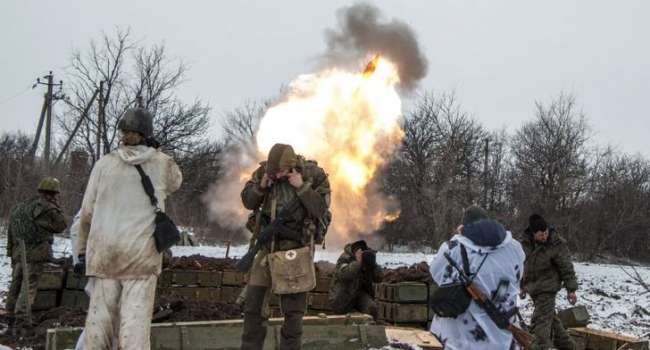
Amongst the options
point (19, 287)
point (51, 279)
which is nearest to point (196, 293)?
point (51, 279)

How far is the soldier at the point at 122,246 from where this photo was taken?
4453 mm

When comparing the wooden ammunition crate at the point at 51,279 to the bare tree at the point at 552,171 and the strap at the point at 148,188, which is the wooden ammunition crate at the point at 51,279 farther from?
the bare tree at the point at 552,171

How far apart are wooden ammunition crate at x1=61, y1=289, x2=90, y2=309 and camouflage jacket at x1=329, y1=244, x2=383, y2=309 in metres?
4.18

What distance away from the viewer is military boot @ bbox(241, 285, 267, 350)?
5.53 m

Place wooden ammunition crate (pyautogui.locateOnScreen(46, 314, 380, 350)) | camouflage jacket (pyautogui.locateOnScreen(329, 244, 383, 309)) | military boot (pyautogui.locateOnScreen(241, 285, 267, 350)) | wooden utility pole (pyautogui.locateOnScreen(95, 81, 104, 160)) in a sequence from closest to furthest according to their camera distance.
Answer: military boot (pyautogui.locateOnScreen(241, 285, 267, 350)), wooden ammunition crate (pyautogui.locateOnScreen(46, 314, 380, 350)), camouflage jacket (pyautogui.locateOnScreen(329, 244, 383, 309)), wooden utility pole (pyautogui.locateOnScreen(95, 81, 104, 160))

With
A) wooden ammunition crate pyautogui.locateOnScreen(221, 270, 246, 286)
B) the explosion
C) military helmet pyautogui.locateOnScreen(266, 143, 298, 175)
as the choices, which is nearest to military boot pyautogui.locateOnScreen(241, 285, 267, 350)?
military helmet pyautogui.locateOnScreen(266, 143, 298, 175)

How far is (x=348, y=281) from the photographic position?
959cm

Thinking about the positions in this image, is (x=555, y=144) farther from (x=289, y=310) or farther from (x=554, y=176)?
(x=289, y=310)

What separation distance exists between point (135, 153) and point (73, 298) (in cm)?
679

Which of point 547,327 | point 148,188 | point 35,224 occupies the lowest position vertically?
point 547,327

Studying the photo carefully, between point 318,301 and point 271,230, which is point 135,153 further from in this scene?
point 318,301

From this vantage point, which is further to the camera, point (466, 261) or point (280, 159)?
point (280, 159)

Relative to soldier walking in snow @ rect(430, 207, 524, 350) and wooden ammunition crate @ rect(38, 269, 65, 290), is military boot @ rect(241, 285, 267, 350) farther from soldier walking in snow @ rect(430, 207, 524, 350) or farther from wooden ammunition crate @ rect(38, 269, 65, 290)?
wooden ammunition crate @ rect(38, 269, 65, 290)

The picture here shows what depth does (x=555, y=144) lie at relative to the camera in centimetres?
3738
